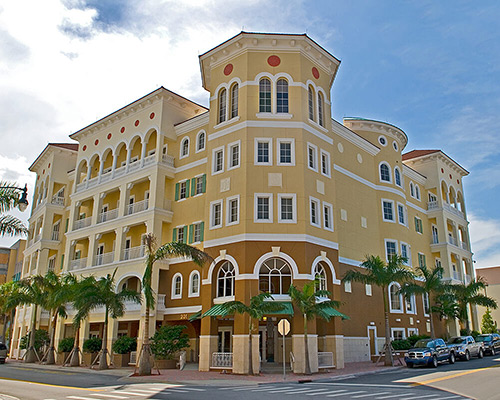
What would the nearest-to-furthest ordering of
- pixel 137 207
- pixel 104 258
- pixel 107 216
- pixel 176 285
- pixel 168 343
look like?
pixel 168 343 → pixel 176 285 → pixel 137 207 → pixel 104 258 → pixel 107 216

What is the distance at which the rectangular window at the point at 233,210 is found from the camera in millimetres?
29500

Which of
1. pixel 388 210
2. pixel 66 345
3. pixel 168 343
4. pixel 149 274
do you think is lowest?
pixel 66 345

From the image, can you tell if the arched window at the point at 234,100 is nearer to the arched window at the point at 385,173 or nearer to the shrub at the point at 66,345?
the arched window at the point at 385,173

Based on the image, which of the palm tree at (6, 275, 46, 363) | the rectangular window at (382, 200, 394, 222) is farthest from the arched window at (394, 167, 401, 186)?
the palm tree at (6, 275, 46, 363)

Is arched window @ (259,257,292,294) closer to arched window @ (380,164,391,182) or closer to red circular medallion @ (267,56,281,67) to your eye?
red circular medallion @ (267,56,281,67)

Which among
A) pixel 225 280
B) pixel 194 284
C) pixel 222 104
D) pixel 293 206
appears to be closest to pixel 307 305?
pixel 225 280

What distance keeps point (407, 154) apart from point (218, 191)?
29422 mm

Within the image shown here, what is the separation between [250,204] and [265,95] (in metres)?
7.66

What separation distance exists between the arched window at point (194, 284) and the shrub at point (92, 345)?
26.2 feet

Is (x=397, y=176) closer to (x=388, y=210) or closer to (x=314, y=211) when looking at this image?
(x=388, y=210)

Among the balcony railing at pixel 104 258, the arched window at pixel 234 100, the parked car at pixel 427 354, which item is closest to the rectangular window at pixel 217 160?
the arched window at pixel 234 100

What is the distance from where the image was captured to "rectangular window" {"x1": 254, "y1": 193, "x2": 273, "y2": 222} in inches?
1140

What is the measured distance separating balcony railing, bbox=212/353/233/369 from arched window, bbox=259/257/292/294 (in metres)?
4.30

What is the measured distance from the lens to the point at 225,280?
29.5 meters
